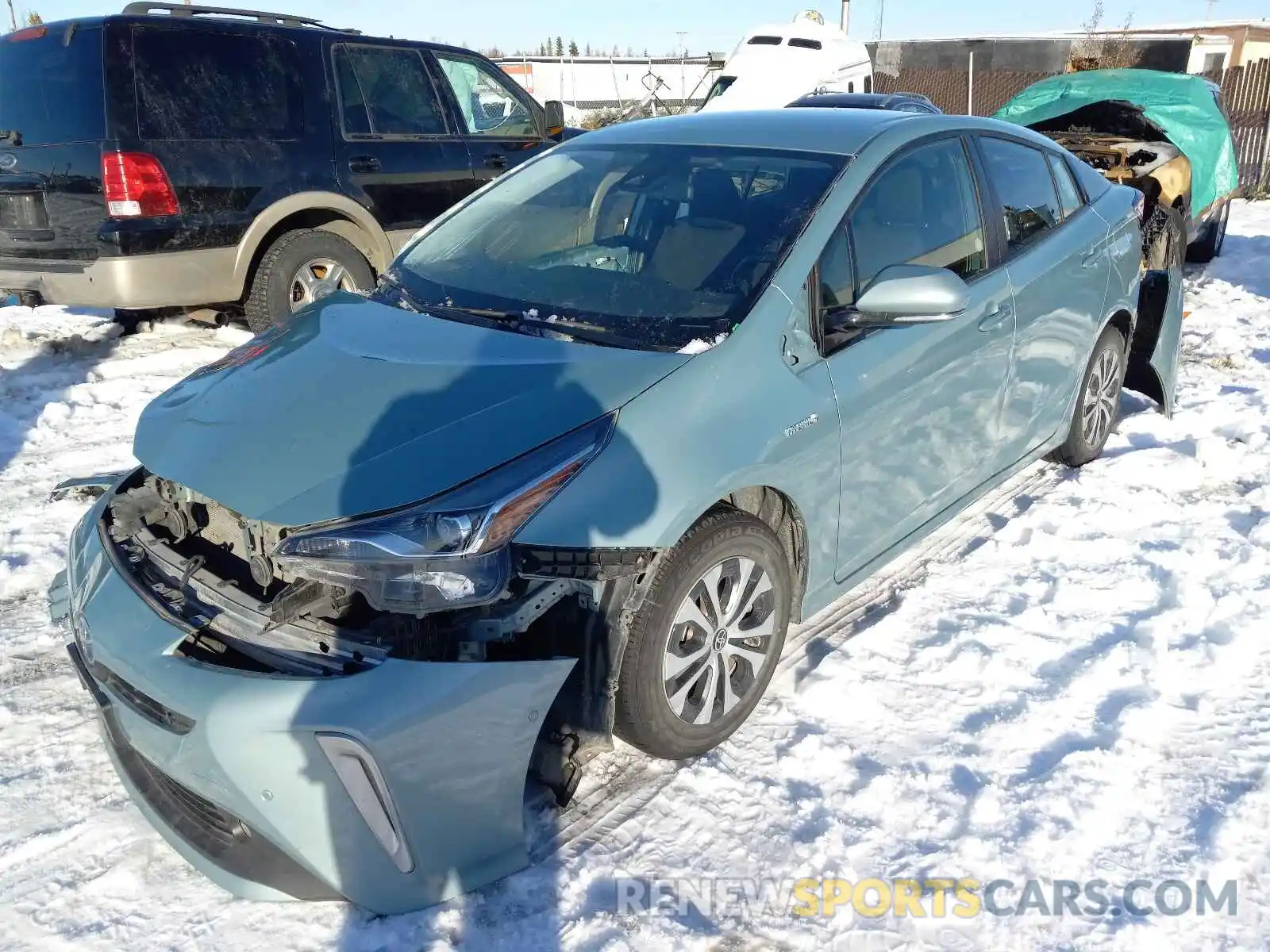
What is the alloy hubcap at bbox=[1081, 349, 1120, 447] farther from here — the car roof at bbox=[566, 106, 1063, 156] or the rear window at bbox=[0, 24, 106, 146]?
the rear window at bbox=[0, 24, 106, 146]

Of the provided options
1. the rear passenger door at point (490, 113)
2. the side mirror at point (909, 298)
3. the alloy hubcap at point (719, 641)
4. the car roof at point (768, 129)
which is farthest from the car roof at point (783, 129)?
the rear passenger door at point (490, 113)

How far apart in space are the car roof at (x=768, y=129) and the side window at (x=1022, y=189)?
0.50 metres

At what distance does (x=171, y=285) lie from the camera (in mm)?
6020

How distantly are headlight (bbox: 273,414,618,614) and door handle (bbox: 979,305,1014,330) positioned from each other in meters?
2.20

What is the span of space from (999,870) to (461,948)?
1369 mm

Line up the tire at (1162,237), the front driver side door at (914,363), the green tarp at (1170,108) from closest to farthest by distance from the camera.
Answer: the front driver side door at (914,363) < the tire at (1162,237) < the green tarp at (1170,108)

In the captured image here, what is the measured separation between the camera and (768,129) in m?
3.68

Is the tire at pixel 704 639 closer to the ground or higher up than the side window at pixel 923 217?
closer to the ground

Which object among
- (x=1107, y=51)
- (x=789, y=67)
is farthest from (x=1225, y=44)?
(x=789, y=67)

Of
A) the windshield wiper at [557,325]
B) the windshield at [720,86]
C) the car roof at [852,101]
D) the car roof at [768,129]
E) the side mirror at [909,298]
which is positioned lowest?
the windshield wiper at [557,325]

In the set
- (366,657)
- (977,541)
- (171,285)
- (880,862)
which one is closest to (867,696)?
(880,862)

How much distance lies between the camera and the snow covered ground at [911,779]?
94.6 inches

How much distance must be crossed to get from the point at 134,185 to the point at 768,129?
3992mm

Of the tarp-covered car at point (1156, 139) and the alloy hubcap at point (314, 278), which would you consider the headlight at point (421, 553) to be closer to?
the alloy hubcap at point (314, 278)
